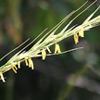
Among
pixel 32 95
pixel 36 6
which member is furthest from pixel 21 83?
pixel 36 6

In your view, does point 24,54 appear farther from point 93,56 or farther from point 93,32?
point 93,56

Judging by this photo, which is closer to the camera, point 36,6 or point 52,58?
point 36,6

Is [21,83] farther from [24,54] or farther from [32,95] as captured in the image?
[24,54]

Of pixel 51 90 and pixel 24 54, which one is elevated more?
pixel 51 90

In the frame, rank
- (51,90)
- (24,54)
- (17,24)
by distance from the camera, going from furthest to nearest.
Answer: (51,90) → (17,24) → (24,54)

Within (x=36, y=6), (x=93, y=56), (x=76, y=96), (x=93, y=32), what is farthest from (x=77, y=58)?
(x=36, y=6)

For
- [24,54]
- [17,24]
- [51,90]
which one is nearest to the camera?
[24,54]

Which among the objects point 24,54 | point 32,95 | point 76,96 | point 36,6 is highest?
point 36,6
